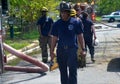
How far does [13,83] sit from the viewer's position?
12.2 metres

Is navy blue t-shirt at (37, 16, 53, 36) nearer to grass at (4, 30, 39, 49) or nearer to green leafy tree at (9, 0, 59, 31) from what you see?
grass at (4, 30, 39, 49)

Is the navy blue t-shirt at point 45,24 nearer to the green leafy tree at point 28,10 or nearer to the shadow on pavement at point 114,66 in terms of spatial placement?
the shadow on pavement at point 114,66

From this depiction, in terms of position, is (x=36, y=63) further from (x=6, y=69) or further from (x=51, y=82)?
(x=51, y=82)

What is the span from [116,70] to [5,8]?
3.86m

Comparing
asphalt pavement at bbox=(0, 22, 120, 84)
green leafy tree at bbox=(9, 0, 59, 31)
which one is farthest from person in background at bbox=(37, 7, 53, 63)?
green leafy tree at bbox=(9, 0, 59, 31)

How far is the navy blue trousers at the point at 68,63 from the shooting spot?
30.7ft

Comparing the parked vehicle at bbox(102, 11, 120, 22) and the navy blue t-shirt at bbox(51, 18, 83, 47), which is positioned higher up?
the navy blue t-shirt at bbox(51, 18, 83, 47)

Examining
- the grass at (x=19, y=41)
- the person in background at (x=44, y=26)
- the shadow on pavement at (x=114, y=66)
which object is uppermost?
the person in background at (x=44, y=26)

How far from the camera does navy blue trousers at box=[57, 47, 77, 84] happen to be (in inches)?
368

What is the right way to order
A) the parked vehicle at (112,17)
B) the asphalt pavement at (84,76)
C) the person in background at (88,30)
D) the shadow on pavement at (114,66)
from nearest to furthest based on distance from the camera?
the asphalt pavement at (84,76), the shadow on pavement at (114,66), the person in background at (88,30), the parked vehicle at (112,17)

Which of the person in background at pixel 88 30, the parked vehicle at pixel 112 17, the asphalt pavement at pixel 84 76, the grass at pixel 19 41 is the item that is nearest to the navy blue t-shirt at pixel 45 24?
the person in background at pixel 88 30

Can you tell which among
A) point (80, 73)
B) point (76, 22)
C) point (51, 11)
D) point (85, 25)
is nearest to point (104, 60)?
point (85, 25)

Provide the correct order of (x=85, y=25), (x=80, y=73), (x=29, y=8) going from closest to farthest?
(x=80, y=73) < (x=85, y=25) < (x=29, y=8)

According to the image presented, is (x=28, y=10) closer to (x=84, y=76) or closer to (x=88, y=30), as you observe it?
(x=88, y=30)
